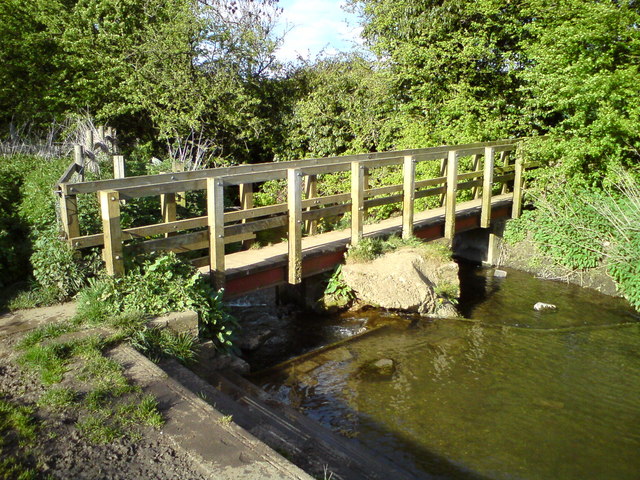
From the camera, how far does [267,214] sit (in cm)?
806

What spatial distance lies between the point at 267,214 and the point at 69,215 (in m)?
2.97

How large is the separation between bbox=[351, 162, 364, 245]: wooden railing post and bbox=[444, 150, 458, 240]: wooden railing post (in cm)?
237

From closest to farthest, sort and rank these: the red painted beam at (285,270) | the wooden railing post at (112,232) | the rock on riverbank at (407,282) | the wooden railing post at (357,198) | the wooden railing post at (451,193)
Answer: the wooden railing post at (112,232), the red painted beam at (285,270), the rock on riverbank at (407,282), the wooden railing post at (357,198), the wooden railing post at (451,193)

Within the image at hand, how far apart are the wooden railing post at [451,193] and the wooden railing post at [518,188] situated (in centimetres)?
273

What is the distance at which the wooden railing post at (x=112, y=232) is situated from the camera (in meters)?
5.64

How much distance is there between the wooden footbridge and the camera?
589 centimetres

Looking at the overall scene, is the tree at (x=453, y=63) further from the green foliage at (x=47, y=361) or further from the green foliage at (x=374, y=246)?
the green foliage at (x=47, y=361)

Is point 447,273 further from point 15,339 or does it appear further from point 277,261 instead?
point 15,339

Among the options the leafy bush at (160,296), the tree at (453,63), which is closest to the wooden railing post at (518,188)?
the tree at (453,63)

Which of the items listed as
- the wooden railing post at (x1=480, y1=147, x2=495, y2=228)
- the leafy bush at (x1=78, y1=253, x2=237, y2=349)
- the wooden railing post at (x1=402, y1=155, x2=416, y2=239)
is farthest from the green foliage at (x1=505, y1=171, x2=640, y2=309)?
the leafy bush at (x1=78, y1=253, x2=237, y2=349)

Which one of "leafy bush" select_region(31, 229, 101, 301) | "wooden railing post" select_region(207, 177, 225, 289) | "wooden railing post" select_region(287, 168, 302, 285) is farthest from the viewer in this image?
"wooden railing post" select_region(287, 168, 302, 285)

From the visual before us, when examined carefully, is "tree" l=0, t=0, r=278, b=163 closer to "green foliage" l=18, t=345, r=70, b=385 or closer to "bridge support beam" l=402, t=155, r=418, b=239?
"bridge support beam" l=402, t=155, r=418, b=239

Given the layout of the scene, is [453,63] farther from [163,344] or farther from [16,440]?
[16,440]

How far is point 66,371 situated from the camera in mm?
4383
